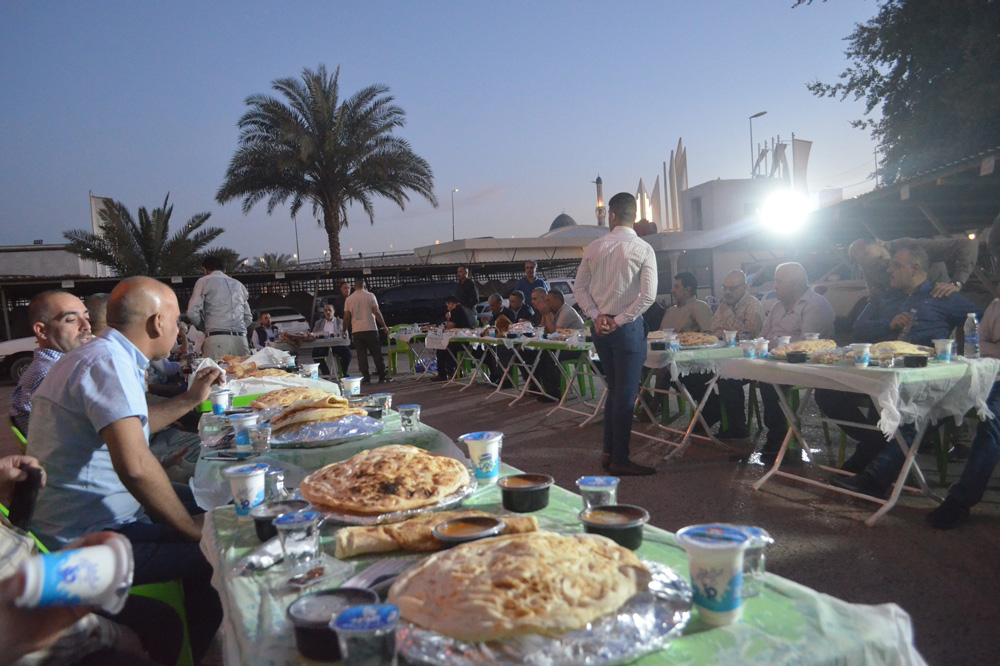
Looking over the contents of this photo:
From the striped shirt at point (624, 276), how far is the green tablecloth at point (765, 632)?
3319 millimetres

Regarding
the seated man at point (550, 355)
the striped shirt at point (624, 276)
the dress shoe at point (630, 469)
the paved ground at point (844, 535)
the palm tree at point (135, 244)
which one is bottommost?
the paved ground at point (844, 535)

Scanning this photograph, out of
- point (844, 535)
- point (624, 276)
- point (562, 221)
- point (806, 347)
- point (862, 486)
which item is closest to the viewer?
point (844, 535)

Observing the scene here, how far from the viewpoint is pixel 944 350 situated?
3.90 meters

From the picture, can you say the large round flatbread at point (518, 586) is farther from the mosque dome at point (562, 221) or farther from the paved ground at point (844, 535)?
the mosque dome at point (562, 221)

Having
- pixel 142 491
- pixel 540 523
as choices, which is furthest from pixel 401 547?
pixel 142 491

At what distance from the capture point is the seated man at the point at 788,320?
534cm

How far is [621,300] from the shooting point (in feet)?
15.7

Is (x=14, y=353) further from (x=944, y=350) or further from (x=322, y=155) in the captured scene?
(x=944, y=350)

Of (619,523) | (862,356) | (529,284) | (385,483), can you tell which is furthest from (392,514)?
(529,284)

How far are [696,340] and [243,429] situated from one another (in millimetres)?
3961

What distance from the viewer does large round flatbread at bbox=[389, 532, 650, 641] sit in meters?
1.10

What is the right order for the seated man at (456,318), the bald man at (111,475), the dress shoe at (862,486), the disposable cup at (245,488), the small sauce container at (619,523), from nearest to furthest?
the small sauce container at (619,523) < the disposable cup at (245,488) < the bald man at (111,475) < the dress shoe at (862,486) < the seated man at (456,318)

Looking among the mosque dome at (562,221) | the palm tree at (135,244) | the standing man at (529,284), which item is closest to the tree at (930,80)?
the standing man at (529,284)

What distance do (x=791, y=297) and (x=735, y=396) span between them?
100cm
